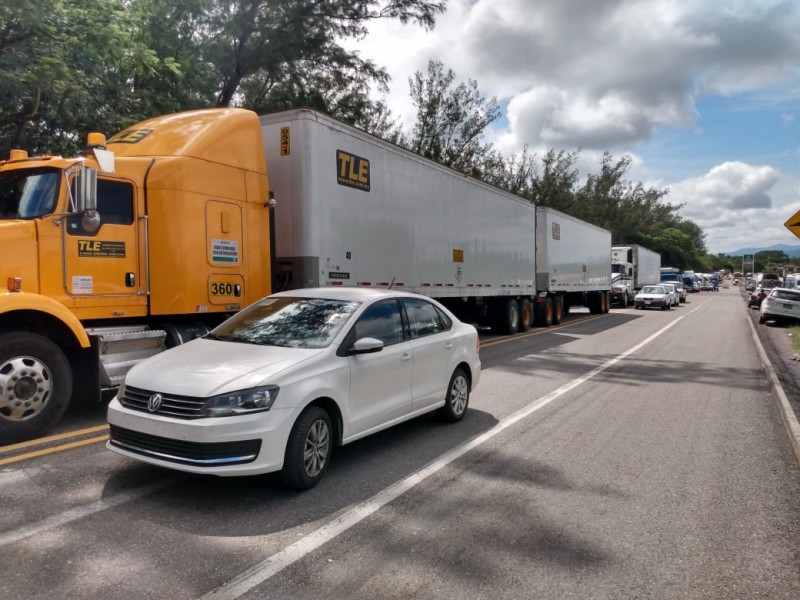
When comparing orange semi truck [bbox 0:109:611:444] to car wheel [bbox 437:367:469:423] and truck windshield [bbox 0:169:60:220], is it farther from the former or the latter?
car wheel [bbox 437:367:469:423]

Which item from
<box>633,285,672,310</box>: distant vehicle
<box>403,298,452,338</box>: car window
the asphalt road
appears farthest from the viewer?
<box>633,285,672,310</box>: distant vehicle

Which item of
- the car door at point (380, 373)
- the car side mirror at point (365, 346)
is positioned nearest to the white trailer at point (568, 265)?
the car door at point (380, 373)

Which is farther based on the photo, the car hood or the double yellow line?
the double yellow line

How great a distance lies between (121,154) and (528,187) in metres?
38.6

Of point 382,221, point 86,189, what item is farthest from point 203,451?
point 382,221

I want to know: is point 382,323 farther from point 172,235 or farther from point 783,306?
point 783,306

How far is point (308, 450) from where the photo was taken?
4.48m

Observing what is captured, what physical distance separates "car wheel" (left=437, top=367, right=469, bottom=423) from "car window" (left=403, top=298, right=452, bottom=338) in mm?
571

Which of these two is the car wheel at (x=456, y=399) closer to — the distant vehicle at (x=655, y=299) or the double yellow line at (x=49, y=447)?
the double yellow line at (x=49, y=447)

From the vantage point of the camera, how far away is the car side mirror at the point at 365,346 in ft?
16.1

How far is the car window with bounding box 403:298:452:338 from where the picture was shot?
6.07 metres

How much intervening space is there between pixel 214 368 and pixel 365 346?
121cm

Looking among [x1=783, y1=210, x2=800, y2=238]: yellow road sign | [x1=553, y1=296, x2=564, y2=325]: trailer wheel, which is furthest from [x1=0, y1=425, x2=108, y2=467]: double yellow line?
[x1=553, y1=296, x2=564, y2=325]: trailer wheel

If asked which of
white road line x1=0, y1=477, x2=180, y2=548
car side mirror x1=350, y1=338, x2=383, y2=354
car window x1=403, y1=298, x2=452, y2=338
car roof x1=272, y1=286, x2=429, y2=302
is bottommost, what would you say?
white road line x1=0, y1=477, x2=180, y2=548
